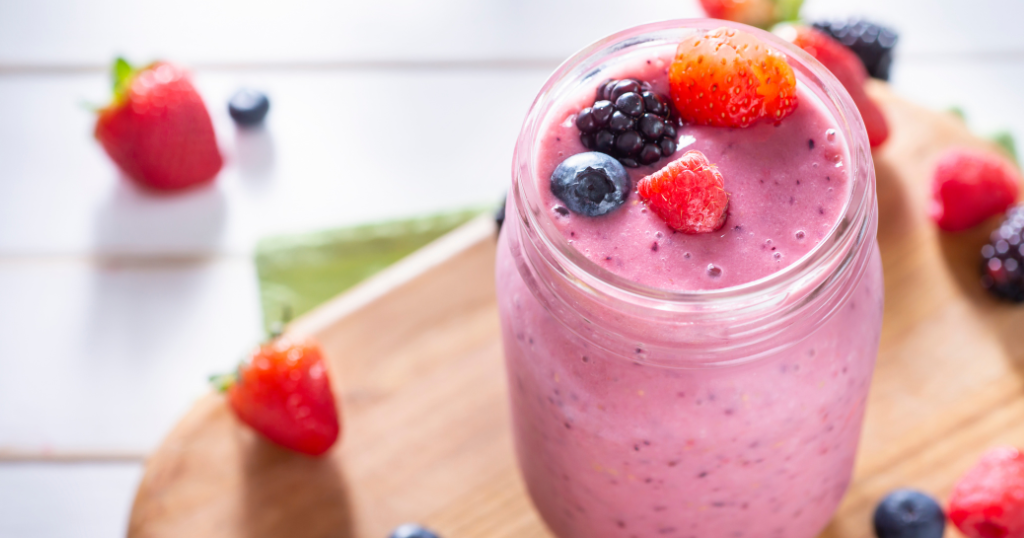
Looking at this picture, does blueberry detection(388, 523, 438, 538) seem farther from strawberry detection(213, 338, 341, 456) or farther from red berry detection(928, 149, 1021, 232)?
red berry detection(928, 149, 1021, 232)

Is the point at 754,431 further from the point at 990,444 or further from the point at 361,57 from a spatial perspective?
the point at 361,57

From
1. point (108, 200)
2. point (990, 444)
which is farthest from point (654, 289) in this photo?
point (108, 200)

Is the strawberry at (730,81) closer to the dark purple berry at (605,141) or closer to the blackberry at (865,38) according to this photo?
the dark purple berry at (605,141)

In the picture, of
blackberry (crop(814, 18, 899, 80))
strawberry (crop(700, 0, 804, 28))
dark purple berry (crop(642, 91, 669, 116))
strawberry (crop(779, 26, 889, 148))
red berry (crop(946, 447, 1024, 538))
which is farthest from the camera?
strawberry (crop(700, 0, 804, 28))

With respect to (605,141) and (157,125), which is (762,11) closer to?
(605,141)

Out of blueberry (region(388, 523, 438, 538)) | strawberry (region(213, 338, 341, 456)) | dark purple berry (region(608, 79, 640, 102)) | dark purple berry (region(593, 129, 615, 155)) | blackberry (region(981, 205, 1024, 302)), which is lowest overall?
blueberry (region(388, 523, 438, 538))

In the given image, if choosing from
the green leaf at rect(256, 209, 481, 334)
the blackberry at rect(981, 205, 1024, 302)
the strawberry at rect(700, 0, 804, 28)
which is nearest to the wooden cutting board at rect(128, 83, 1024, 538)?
the blackberry at rect(981, 205, 1024, 302)

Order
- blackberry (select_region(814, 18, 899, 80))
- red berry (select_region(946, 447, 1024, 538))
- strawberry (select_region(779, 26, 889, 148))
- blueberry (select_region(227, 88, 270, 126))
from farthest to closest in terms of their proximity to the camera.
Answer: blueberry (select_region(227, 88, 270, 126)) → blackberry (select_region(814, 18, 899, 80)) → strawberry (select_region(779, 26, 889, 148)) → red berry (select_region(946, 447, 1024, 538))
